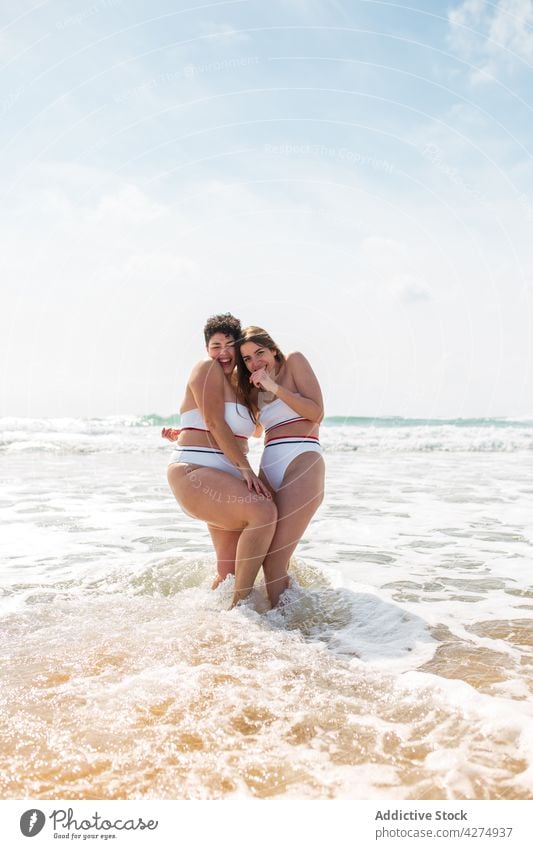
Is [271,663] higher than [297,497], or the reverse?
[297,497]

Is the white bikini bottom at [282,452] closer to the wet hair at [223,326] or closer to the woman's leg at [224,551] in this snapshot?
the woman's leg at [224,551]

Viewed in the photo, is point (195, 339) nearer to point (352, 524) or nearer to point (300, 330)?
point (300, 330)

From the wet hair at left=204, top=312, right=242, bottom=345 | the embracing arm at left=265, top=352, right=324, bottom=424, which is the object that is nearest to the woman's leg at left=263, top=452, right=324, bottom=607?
the embracing arm at left=265, top=352, right=324, bottom=424

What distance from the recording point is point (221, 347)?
5.33 metres

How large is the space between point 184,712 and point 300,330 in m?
6.11

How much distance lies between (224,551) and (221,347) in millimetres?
1908

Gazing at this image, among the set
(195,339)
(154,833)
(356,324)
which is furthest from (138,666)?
(356,324)

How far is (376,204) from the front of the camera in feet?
32.8

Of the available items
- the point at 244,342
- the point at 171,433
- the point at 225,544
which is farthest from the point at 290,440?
the point at 171,433

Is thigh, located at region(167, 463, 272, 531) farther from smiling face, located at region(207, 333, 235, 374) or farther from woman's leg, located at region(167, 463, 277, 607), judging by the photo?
smiling face, located at region(207, 333, 235, 374)

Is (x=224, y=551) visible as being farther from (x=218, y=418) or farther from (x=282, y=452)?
(x=218, y=418)

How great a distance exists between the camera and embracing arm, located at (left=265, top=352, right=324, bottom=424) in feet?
17.2

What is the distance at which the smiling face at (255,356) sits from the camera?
5.32m

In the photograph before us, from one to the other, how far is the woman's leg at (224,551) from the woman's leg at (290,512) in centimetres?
46
